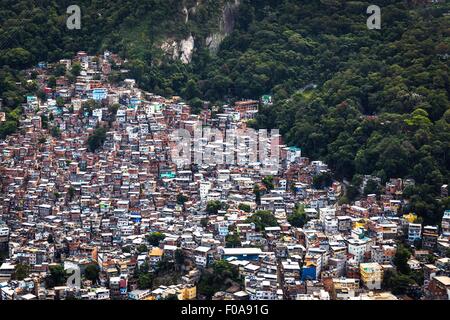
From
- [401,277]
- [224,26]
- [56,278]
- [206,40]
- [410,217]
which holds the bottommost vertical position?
[56,278]

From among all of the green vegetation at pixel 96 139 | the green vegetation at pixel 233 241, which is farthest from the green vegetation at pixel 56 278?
the green vegetation at pixel 96 139

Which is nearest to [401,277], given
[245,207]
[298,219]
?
[298,219]

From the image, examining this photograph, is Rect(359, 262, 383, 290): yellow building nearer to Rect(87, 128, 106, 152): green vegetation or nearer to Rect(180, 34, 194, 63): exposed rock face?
Rect(87, 128, 106, 152): green vegetation

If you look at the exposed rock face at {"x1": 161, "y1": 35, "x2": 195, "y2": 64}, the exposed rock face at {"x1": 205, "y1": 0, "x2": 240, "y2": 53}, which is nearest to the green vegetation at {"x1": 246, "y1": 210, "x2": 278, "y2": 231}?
the exposed rock face at {"x1": 161, "y1": 35, "x2": 195, "y2": 64}

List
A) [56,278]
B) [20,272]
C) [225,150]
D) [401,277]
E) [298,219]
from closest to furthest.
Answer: [401,277] → [56,278] → [20,272] → [298,219] → [225,150]

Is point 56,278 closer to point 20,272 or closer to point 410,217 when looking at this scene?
point 20,272

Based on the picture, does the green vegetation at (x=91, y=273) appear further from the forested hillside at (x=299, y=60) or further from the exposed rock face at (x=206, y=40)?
the exposed rock face at (x=206, y=40)
